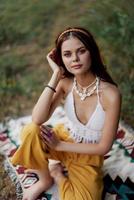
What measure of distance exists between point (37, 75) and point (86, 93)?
1706mm

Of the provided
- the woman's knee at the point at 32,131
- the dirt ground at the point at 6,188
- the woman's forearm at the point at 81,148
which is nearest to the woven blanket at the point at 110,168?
the dirt ground at the point at 6,188

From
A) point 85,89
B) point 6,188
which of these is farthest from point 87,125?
point 6,188

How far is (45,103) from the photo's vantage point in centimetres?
261

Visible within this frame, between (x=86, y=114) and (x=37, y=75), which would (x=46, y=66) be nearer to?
(x=37, y=75)

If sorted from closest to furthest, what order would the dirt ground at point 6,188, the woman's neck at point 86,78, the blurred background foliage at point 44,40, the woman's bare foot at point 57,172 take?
the woman's neck at point 86,78, the woman's bare foot at point 57,172, the dirt ground at point 6,188, the blurred background foliage at point 44,40

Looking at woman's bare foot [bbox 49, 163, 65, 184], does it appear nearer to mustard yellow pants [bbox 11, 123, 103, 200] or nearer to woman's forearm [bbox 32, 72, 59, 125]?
mustard yellow pants [bbox 11, 123, 103, 200]

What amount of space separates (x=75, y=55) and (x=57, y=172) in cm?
76

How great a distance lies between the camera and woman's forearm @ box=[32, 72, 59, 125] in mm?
2596

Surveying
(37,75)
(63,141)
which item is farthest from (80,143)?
(37,75)

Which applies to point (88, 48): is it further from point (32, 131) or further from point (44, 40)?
point (44, 40)

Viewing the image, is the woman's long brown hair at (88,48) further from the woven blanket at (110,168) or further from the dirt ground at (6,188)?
the dirt ground at (6,188)

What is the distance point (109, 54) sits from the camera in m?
4.23

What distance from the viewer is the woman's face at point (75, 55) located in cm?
243

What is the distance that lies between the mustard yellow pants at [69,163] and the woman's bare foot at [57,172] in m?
0.04
